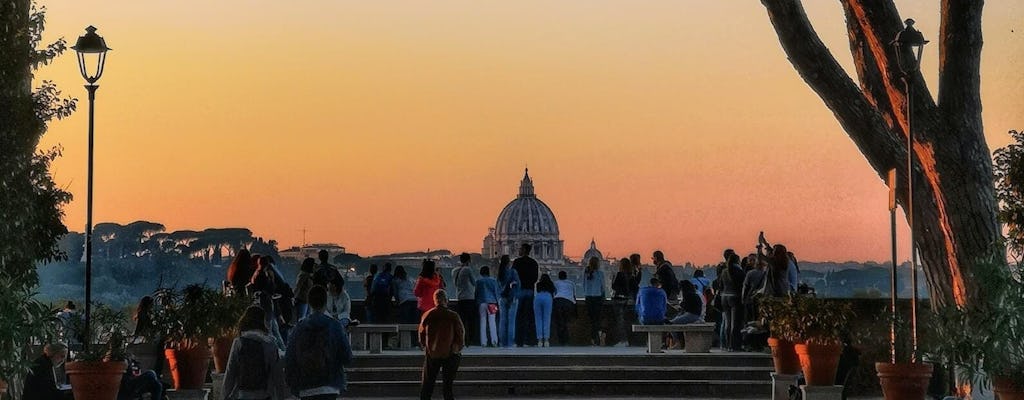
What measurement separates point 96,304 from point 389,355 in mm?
6127

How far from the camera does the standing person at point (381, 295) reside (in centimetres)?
2884

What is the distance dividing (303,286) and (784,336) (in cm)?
708

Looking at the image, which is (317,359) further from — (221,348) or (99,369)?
(221,348)

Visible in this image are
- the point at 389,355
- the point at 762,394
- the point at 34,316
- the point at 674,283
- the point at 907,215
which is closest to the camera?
the point at 34,316

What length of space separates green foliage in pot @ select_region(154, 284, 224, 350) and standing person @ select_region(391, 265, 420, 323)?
30.4 feet

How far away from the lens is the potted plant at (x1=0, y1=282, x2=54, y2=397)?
584 inches

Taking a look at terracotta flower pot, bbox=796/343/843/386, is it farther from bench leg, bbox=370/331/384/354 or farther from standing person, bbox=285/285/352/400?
bench leg, bbox=370/331/384/354

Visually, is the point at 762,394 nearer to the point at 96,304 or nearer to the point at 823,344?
the point at 823,344

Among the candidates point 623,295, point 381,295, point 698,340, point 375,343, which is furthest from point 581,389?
point 623,295

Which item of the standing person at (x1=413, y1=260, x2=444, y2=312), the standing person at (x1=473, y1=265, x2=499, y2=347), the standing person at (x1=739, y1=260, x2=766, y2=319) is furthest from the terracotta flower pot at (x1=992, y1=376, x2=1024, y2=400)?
the standing person at (x1=473, y1=265, x2=499, y2=347)

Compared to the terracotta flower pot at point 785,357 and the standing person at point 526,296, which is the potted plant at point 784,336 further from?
the standing person at point 526,296

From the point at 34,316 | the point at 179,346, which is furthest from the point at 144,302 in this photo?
the point at 34,316

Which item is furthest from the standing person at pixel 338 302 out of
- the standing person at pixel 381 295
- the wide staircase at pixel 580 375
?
the standing person at pixel 381 295

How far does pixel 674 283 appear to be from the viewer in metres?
28.4
